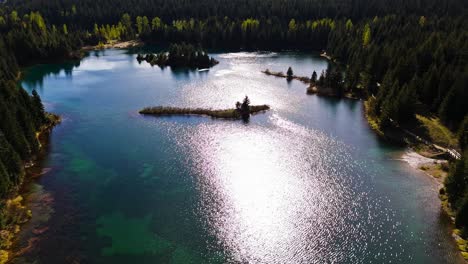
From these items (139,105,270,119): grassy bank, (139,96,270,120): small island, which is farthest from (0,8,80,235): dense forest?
(139,96,270,120): small island

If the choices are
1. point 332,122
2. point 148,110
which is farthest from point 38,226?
point 332,122

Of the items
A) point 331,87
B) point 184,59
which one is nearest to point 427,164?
point 331,87

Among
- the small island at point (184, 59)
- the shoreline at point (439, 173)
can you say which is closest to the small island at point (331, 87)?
the shoreline at point (439, 173)

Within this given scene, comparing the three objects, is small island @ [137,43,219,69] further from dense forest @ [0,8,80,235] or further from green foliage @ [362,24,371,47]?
green foliage @ [362,24,371,47]

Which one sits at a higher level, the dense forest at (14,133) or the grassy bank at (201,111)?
the dense forest at (14,133)

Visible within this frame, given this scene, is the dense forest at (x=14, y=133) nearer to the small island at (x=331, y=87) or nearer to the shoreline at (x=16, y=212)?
the shoreline at (x=16, y=212)

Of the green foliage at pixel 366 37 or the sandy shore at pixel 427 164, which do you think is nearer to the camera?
the sandy shore at pixel 427 164
